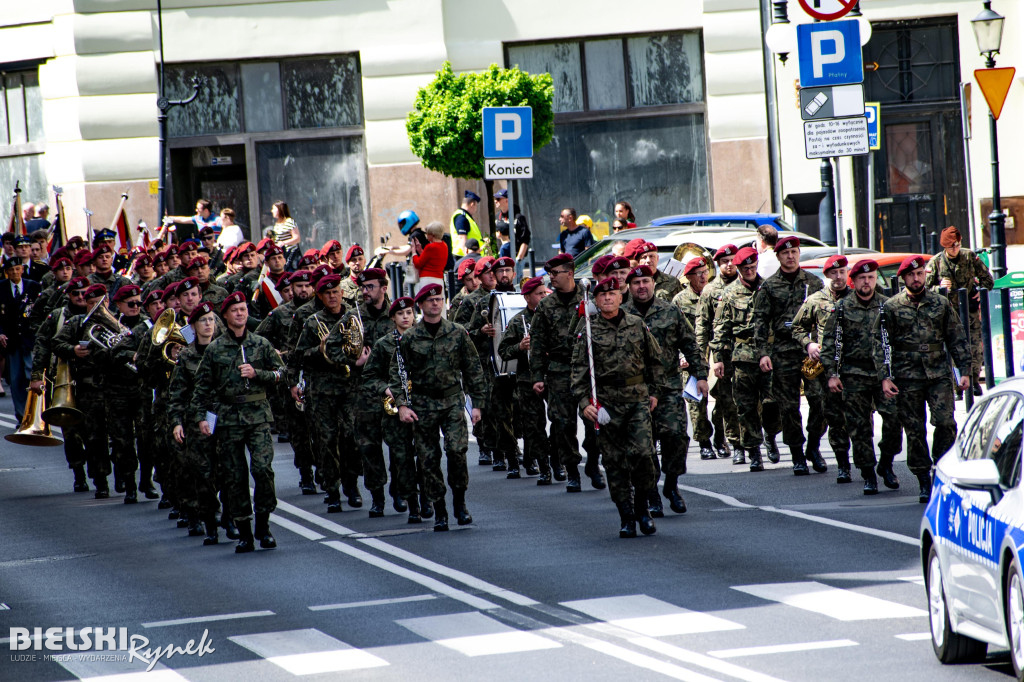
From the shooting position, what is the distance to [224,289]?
19.4 metres

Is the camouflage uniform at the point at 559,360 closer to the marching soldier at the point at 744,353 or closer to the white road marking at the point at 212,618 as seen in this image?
the marching soldier at the point at 744,353

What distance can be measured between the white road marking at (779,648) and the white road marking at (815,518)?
2.99 m

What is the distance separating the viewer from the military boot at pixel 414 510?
47.3ft

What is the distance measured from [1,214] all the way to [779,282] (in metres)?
20.3

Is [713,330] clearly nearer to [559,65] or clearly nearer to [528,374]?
[528,374]

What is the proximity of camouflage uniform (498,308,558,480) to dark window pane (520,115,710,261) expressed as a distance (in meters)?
15.9

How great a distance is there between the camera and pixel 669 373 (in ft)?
47.9

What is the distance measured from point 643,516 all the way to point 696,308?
4452 mm

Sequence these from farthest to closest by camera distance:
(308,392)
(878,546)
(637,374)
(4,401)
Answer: (4,401)
(308,392)
(637,374)
(878,546)

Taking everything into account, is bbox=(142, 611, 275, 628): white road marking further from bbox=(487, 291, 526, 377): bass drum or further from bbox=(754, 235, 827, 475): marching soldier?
bbox=(754, 235, 827, 475): marching soldier

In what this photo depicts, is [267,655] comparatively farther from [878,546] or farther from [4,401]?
[4,401]

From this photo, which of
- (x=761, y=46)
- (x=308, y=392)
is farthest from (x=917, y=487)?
(x=761, y=46)

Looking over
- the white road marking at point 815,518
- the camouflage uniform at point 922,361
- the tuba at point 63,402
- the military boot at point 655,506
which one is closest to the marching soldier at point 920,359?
the camouflage uniform at point 922,361

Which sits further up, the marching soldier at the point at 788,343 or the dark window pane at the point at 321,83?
the dark window pane at the point at 321,83
